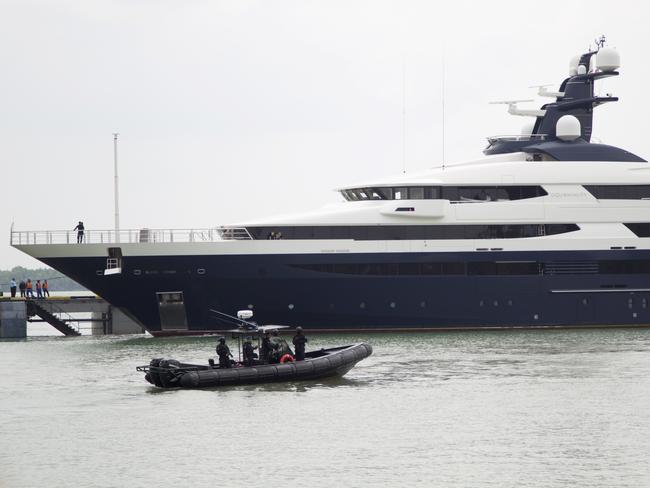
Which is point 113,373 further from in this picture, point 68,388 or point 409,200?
point 409,200

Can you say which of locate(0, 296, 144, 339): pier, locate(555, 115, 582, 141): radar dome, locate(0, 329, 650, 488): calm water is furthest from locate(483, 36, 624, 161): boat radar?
locate(0, 296, 144, 339): pier

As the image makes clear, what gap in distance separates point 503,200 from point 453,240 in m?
2.67

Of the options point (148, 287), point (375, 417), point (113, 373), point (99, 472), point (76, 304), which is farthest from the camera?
point (76, 304)

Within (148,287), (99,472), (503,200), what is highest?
(503,200)

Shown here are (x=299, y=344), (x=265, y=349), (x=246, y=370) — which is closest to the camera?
(x=246, y=370)

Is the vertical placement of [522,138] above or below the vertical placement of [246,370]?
above

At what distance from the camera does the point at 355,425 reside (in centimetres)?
2706

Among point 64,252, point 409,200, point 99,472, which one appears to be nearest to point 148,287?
point 64,252

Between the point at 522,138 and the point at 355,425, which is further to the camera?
the point at 522,138

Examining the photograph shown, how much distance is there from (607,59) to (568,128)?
381cm

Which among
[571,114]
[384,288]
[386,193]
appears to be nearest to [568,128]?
[571,114]

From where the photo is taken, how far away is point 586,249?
156 feet

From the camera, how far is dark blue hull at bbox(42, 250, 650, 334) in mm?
45438

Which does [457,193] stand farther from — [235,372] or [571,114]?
[235,372]
